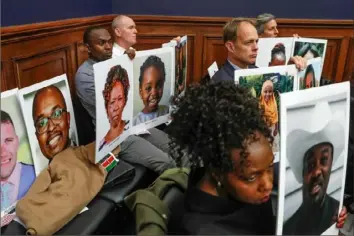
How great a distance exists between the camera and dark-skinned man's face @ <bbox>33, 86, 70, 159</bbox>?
136cm

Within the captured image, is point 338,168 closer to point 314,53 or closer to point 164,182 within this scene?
point 164,182

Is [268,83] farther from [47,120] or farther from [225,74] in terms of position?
[47,120]

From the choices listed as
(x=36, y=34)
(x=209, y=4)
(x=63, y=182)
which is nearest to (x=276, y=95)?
(x=63, y=182)

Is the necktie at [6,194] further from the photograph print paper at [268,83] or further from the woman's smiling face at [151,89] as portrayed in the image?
the photograph print paper at [268,83]

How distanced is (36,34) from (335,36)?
2632mm

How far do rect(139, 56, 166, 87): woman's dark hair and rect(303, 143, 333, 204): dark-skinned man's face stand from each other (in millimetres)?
1152

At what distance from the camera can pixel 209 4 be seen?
323cm

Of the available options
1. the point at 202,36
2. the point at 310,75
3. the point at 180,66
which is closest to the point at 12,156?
the point at 180,66

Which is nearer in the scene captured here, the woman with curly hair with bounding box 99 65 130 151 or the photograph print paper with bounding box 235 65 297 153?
the photograph print paper with bounding box 235 65 297 153

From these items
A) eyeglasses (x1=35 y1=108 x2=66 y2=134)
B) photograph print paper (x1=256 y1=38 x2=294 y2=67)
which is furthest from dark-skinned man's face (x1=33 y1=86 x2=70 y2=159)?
photograph print paper (x1=256 y1=38 x2=294 y2=67)

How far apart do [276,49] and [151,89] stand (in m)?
1.04

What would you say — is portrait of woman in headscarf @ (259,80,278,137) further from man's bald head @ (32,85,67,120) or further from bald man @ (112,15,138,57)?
bald man @ (112,15,138,57)

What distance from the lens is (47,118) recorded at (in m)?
1.42

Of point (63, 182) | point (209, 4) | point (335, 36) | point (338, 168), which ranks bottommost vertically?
point (63, 182)
